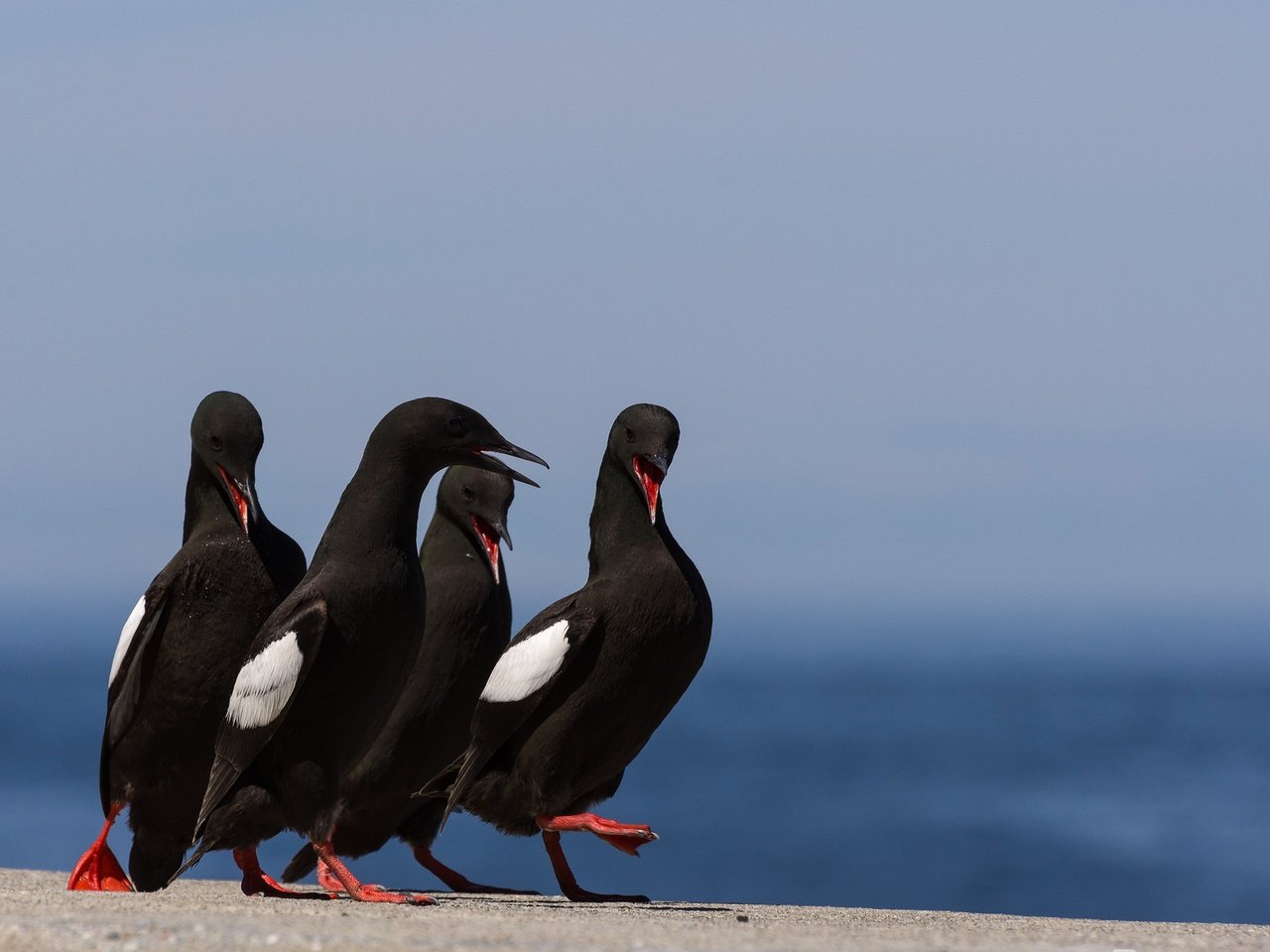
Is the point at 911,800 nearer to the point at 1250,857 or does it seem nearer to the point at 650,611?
the point at 1250,857

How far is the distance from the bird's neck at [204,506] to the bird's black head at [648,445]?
6.37 feet

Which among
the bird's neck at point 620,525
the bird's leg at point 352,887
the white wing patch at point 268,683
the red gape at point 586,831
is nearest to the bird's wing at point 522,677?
the bird's neck at point 620,525

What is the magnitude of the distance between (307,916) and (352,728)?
130 cm

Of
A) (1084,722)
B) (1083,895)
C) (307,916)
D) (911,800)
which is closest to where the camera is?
(307,916)

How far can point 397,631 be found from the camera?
9.38 meters

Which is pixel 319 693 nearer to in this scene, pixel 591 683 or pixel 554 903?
pixel 591 683

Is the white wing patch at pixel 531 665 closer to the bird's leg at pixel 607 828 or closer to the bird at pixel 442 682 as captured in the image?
the bird's leg at pixel 607 828

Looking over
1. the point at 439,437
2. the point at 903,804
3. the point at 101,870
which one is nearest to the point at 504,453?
the point at 439,437

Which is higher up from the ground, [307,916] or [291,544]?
[291,544]

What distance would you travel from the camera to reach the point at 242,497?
9.98 meters

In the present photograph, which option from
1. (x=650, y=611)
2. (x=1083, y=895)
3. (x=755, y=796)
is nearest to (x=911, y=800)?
(x=755, y=796)

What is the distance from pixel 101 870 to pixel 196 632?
1337 millimetres

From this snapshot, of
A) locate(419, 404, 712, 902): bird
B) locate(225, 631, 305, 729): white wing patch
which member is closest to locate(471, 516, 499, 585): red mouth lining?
locate(419, 404, 712, 902): bird

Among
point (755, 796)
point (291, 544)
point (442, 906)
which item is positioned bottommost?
point (755, 796)
